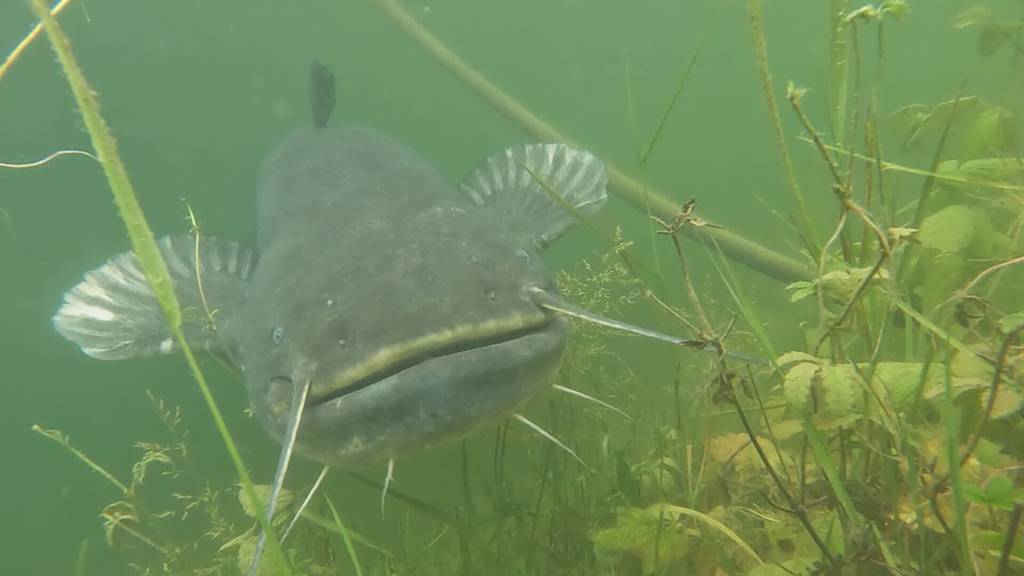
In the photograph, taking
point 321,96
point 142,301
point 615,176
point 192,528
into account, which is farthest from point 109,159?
point 192,528

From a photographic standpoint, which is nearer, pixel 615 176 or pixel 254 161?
pixel 615 176

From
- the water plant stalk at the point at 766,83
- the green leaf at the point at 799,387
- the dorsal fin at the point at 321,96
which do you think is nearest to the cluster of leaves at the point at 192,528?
the green leaf at the point at 799,387

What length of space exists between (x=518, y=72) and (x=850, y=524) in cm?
2651

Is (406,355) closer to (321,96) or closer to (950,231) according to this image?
(950,231)

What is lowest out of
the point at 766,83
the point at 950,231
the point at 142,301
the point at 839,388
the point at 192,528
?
the point at 192,528

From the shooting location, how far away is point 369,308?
5.54 ft

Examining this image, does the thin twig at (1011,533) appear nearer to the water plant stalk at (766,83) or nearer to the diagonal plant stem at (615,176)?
the water plant stalk at (766,83)

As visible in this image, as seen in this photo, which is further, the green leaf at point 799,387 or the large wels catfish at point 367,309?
the large wels catfish at point 367,309

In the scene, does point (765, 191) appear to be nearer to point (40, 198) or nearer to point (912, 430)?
point (912, 430)

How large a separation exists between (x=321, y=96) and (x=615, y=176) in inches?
75.9

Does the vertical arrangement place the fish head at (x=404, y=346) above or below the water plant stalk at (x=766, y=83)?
below

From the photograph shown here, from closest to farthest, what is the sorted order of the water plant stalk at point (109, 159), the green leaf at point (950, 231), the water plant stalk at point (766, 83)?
the water plant stalk at point (109, 159)
the water plant stalk at point (766, 83)
the green leaf at point (950, 231)

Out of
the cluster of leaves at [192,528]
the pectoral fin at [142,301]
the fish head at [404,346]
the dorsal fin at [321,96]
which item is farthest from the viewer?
the dorsal fin at [321,96]

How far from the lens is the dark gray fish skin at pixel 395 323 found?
153cm
